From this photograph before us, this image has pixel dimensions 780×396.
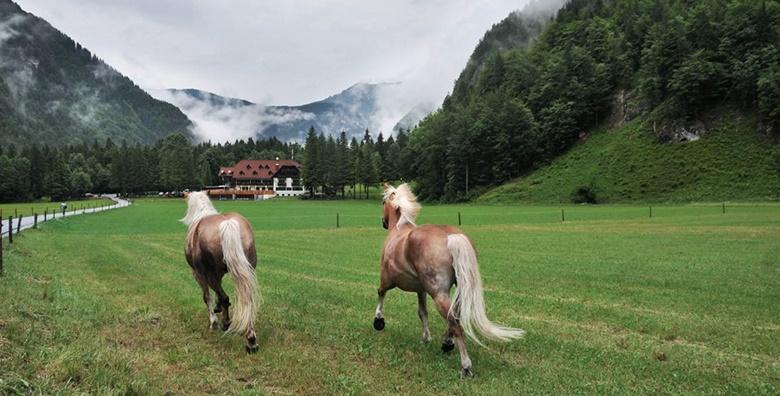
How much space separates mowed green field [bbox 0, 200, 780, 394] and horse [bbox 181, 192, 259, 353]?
17.5 inches

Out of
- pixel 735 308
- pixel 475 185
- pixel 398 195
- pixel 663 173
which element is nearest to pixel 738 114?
pixel 663 173

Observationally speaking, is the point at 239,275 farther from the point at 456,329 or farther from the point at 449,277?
the point at 456,329

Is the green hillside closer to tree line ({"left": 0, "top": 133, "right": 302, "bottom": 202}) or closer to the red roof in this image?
the red roof

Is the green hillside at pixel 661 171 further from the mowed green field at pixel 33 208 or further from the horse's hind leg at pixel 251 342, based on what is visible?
the mowed green field at pixel 33 208

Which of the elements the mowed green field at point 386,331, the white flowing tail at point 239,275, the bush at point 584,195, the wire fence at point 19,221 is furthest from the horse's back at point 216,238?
the bush at point 584,195

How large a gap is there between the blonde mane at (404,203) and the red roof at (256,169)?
148273mm

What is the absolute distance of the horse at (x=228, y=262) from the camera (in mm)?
7531

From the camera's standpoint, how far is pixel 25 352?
5.99 m

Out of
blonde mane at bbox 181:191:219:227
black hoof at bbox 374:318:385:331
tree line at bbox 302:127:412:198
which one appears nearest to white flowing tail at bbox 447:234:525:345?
black hoof at bbox 374:318:385:331

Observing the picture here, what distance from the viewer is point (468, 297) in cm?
647

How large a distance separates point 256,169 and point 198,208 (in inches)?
5998

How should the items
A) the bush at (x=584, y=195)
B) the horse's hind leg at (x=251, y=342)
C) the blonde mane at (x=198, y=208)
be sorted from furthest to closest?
the bush at (x=584, y=195)
the blonde mane at (x=198, y=208)
the horse's hind leg at (x=251, y=342)

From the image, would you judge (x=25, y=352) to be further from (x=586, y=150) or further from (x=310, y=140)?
(x=310, y=140)

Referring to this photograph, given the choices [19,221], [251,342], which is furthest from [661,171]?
[19,221]
